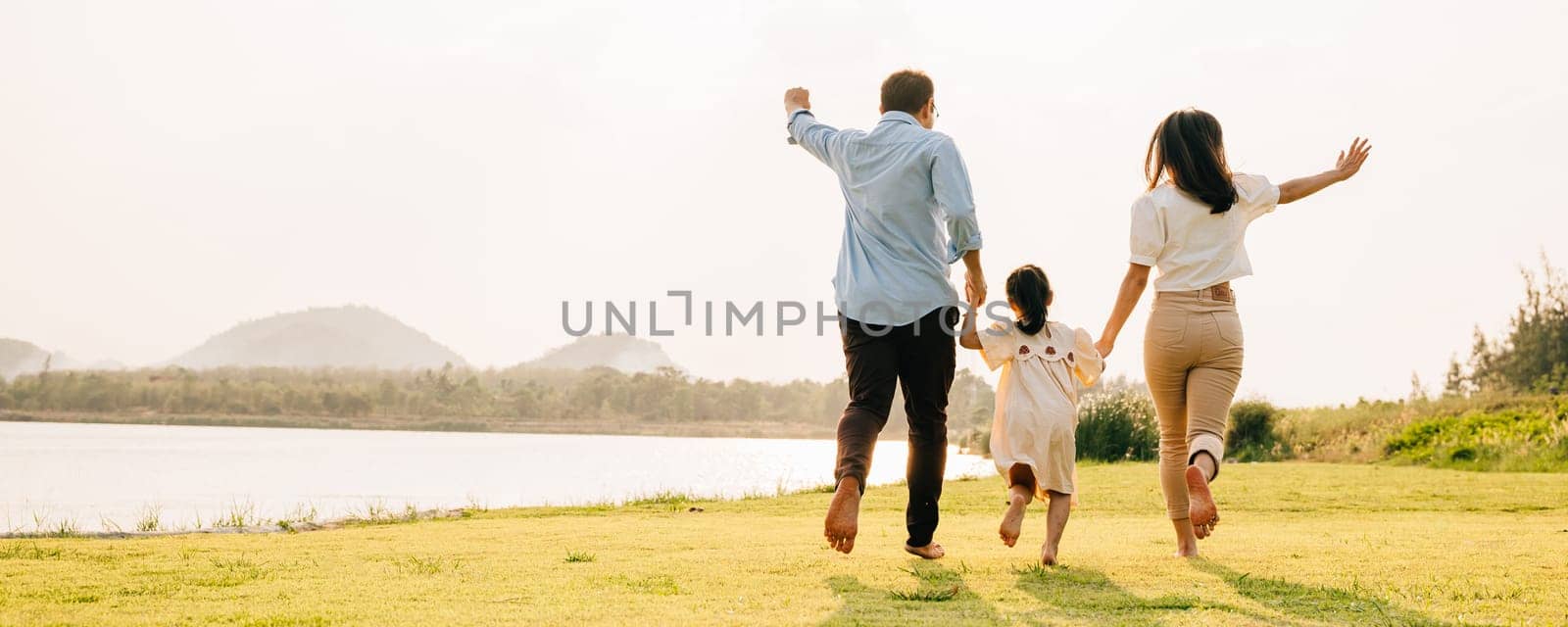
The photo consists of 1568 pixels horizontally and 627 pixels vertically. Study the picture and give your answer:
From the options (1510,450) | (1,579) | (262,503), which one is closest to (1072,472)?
(1,579)

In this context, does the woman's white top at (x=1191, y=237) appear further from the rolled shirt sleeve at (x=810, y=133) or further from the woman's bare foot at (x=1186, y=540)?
the rolled shirt sleeve at (x=810, y=133)

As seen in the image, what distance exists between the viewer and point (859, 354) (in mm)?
4348

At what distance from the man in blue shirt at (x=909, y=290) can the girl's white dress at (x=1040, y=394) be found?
0.85ft

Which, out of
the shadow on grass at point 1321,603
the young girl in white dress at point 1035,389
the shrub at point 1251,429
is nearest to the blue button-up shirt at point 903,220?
the young girl in white dress at point 1035,389

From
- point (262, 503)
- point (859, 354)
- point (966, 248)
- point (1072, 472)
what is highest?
point (966, 248)

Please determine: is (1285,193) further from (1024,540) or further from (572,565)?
(572,565)

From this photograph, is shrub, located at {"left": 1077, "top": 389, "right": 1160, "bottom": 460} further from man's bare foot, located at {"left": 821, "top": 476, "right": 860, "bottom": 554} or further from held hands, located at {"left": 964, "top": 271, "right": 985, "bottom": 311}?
man's bare foot, located at {"left": 821, "top": 476, "right": 860, "bottom": 554}

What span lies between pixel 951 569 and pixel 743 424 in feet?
105

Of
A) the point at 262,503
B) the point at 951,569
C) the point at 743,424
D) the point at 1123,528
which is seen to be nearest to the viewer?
the point at 951,569

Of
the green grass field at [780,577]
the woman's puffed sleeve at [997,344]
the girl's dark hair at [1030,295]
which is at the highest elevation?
the girl's dark hair at [1030,295]

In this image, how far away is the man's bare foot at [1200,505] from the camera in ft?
13.3

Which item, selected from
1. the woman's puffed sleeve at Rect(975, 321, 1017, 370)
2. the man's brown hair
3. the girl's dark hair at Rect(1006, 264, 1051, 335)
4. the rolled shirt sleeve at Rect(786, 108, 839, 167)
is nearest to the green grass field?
the woman's puffed sleeve at Rect(975, 321, 1017, 370)

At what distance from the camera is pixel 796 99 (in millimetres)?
5000

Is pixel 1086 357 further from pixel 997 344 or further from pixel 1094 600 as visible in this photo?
pixel 1094 600
